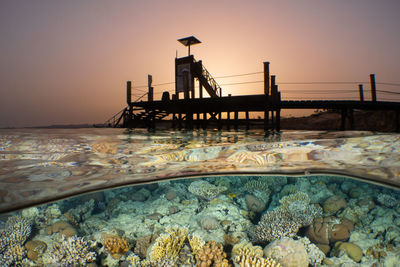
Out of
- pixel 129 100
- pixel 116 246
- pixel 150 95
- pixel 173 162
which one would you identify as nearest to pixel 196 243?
pixel 116 246

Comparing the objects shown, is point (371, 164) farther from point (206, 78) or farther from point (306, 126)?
point (306, 126)

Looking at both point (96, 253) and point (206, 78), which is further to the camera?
point (206, 78)

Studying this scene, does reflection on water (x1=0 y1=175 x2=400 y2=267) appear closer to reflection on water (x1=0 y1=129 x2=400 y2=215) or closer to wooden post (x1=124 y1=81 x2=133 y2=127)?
reflection on water (x1=0 y1=129 x2=400 y2=215)

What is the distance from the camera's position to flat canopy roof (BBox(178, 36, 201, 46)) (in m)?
17.3

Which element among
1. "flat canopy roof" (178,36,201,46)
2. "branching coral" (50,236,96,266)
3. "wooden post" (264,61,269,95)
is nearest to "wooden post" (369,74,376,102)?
"wooden post" (264,61,269,95)

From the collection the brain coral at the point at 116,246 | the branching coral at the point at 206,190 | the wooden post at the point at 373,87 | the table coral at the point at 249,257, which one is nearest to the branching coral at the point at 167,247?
the brain coral at the point at 116,246

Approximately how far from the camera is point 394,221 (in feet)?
20.5

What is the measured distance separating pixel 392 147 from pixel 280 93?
675 centimetres

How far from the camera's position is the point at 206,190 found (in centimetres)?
819

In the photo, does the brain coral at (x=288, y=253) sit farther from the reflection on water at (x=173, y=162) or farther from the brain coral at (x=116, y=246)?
the brain coral at (x=116, y=246)

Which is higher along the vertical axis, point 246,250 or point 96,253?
point 246,250

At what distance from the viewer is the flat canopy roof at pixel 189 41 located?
17273 mm

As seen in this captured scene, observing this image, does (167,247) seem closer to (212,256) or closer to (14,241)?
(212,256)

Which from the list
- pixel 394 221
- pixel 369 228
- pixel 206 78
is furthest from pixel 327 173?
pixel 206 78
